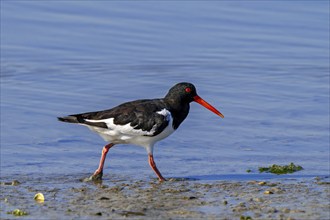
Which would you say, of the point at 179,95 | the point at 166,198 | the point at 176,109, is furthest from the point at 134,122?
the point at 166,198

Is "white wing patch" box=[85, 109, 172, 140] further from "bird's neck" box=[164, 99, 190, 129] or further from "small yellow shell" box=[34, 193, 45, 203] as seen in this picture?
"small yellow shell" box=[34, 193, 45, 203]

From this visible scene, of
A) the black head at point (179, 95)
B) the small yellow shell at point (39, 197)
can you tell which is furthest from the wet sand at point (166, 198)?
the black head at point (179, 95)

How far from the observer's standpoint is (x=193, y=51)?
14500 mm

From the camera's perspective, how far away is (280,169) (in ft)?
29.7

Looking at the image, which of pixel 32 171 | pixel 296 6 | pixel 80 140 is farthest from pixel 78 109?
pixel 296 6

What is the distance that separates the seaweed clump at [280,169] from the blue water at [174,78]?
122 millimetres

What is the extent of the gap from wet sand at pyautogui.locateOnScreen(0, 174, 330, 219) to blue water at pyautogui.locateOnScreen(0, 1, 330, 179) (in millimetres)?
557

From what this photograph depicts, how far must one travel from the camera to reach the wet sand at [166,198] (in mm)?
6875

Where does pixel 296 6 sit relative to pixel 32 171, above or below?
above

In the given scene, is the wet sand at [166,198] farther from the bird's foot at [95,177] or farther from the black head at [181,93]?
the black head at [181,93]

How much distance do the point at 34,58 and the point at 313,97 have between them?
184 inches

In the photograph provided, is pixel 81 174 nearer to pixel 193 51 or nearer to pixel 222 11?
pixel 193 51

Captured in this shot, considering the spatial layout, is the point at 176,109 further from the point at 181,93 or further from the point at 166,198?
the point at 166,198

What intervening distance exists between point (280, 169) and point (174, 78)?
14.8 feet
